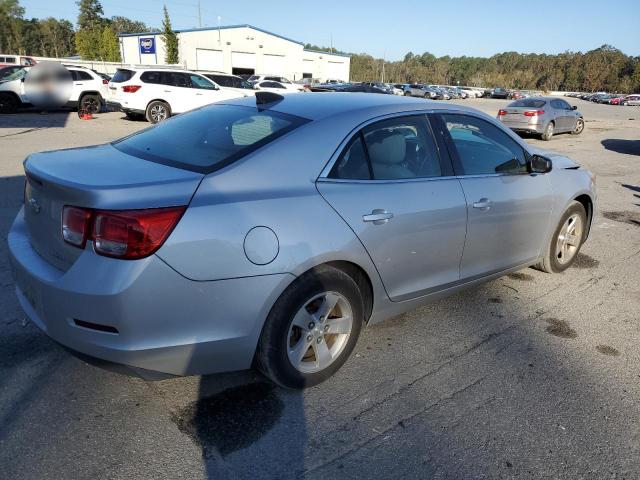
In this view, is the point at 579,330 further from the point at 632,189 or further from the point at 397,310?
the point at 632,189

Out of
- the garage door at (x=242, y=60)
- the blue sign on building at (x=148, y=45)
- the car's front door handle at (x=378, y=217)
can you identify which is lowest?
the car's front door handle at (x=378, y=217)

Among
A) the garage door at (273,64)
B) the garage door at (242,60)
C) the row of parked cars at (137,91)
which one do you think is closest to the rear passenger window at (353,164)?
the row of parked cars at (137,91)

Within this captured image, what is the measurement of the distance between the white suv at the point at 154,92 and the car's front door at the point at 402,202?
548 inches

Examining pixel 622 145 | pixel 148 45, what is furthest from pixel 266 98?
pixel 148 45

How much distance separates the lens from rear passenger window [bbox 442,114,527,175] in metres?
3.49

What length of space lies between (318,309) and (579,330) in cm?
214

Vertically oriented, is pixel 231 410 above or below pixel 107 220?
below

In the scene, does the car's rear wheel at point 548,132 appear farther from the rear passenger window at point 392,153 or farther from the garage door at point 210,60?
the garage door at point 210,60

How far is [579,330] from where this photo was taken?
3686 millimetres

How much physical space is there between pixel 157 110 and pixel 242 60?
43.2 metres

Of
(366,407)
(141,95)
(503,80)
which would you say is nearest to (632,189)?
(366,407)

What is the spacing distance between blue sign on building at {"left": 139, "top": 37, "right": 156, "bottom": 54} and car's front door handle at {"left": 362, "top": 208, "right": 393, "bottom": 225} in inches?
2268

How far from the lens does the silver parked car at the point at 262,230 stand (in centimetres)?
220

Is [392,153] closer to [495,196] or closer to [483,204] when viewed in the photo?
[483,204]
